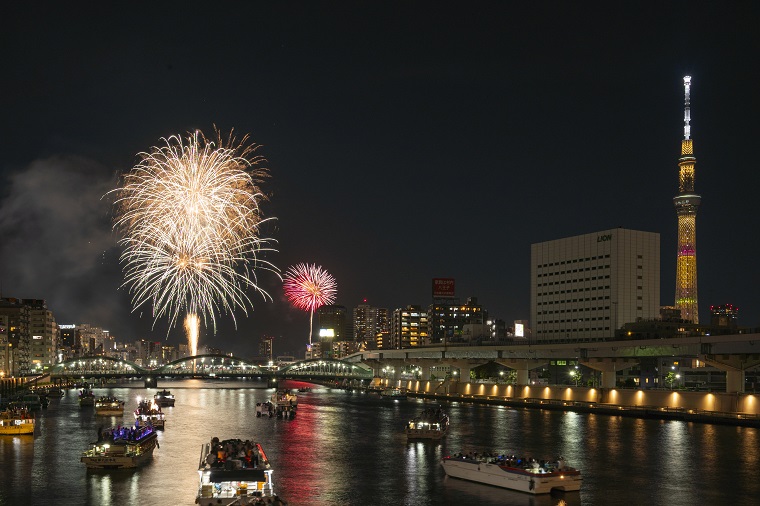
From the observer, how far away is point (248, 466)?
1949 inches

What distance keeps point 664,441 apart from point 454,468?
105 feet

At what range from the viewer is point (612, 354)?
123 m

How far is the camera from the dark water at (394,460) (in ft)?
171

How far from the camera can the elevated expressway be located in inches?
3991

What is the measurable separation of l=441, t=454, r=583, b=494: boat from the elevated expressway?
53146mm

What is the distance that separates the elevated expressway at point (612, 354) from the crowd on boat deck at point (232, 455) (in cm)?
6468

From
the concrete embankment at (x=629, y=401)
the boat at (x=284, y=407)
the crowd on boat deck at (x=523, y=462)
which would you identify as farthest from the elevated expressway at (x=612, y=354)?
the crowd on boat deck at (x=523, y=462)

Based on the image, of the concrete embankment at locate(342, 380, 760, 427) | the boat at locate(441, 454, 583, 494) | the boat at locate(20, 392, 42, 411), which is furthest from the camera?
the boat at locate(20, 392, 42, 411)

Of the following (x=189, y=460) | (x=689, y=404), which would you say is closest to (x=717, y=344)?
(x=689, y=404)

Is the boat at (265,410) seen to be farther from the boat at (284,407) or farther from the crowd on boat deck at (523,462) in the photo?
the crowd on boat deck at (523,462)

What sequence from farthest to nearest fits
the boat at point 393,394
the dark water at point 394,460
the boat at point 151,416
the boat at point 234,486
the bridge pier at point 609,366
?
the boat at point 393,394 → the bridge pier at point 609,366 → the boat at point 151,416 → the dark water at point 394,460 → the boat at point 234,486

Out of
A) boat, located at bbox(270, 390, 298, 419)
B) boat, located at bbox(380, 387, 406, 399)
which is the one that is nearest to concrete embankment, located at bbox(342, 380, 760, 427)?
boat, located at bbox(380, 387, 406, 399)

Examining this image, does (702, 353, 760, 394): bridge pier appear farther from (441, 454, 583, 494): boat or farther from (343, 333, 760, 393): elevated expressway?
(441, 454, 583, 494): boat

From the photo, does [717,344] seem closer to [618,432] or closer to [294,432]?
[618,432]
